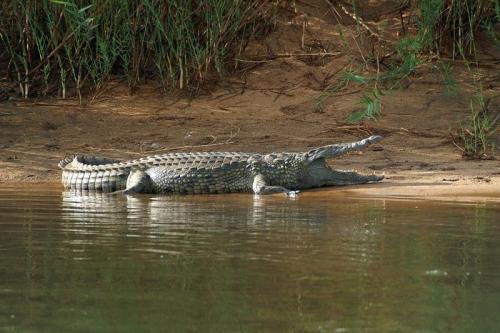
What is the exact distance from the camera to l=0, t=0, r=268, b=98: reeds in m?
11.3

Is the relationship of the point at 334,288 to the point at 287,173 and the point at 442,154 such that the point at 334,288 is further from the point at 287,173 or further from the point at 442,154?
the point at 442,154

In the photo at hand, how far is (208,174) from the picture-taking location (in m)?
8.89

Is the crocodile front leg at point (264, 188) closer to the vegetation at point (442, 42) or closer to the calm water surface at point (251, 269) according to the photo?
the calm water surface at point (251, 269)

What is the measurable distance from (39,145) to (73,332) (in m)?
7.29

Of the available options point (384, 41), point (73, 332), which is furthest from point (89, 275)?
point (384, 41)

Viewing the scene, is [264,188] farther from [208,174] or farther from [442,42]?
[442,42]

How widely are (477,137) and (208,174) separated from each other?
102 inches

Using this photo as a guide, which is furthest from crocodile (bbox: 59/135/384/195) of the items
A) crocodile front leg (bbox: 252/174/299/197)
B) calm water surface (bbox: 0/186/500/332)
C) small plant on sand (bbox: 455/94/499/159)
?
calm water surface (bbox: 0/186/500/332)

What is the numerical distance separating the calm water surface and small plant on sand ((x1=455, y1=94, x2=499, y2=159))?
254 centimetres

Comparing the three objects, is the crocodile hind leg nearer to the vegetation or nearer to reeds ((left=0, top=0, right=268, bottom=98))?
the vegetation

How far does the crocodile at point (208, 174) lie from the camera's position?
29.1ft

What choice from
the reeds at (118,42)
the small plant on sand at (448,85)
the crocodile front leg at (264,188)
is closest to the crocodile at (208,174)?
the crocodile front leg at (264,188)

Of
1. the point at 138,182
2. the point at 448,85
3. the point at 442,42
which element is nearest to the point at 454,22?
the point at 442,42

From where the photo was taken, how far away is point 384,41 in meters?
12.5
